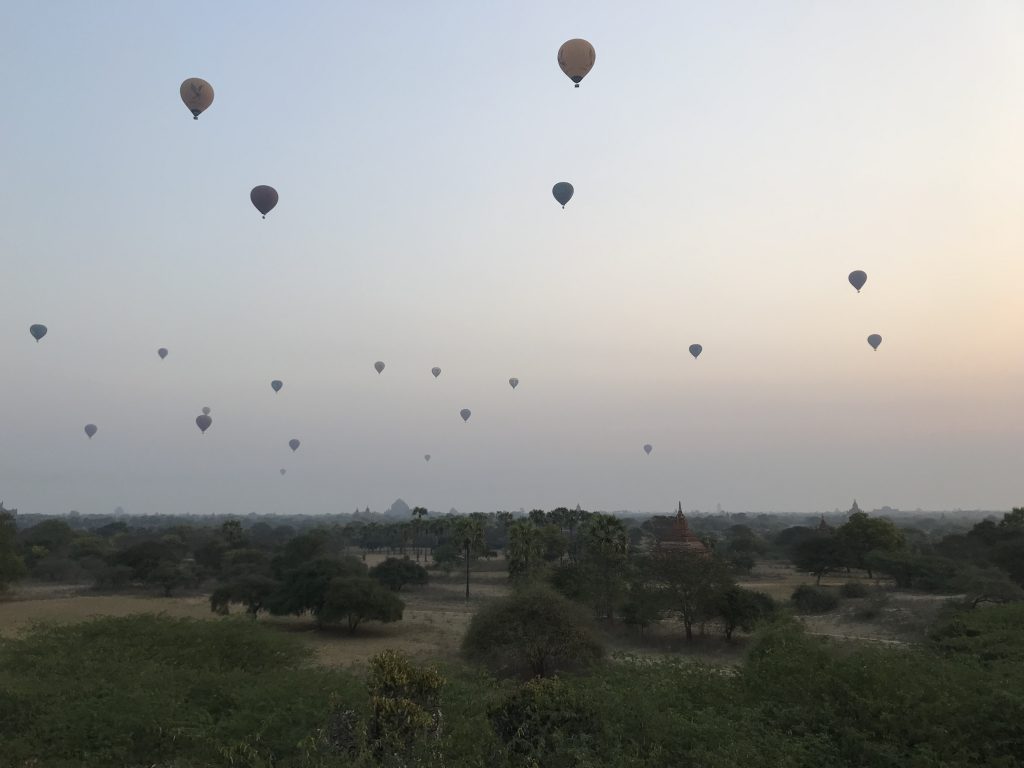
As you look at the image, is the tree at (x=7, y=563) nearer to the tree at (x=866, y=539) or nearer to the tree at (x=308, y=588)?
the tree at (x=308, y=588)

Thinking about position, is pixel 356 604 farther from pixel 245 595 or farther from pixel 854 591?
pixel 854 591

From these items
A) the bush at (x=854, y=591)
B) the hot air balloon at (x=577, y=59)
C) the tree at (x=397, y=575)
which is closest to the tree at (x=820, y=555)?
the bush at (x=854, y=591)

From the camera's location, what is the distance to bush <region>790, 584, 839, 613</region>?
50688 mm

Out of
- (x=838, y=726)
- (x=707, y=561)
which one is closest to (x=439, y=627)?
(x=707, y=561)

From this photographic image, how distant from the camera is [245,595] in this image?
4825 cm

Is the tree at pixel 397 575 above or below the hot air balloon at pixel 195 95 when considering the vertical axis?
below

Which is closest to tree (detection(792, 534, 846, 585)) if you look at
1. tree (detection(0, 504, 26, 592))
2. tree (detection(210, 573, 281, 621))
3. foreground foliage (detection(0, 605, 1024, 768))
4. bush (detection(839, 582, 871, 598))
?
bush (detection(839, 582, 871, 598))

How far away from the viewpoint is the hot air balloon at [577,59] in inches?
1251

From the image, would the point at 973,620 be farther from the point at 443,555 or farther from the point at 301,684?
the point at 443,555

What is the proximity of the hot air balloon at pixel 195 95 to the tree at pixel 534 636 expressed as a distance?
28516 mm

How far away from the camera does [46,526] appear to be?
9625 centimetres

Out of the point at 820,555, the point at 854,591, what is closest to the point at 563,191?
the point at 854,591

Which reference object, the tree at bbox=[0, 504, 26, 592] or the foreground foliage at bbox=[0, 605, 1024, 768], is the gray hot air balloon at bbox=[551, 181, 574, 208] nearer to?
the foreground foliage at bbox=[0, 605, 1024, 768]

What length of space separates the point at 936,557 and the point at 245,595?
58.9 meters
